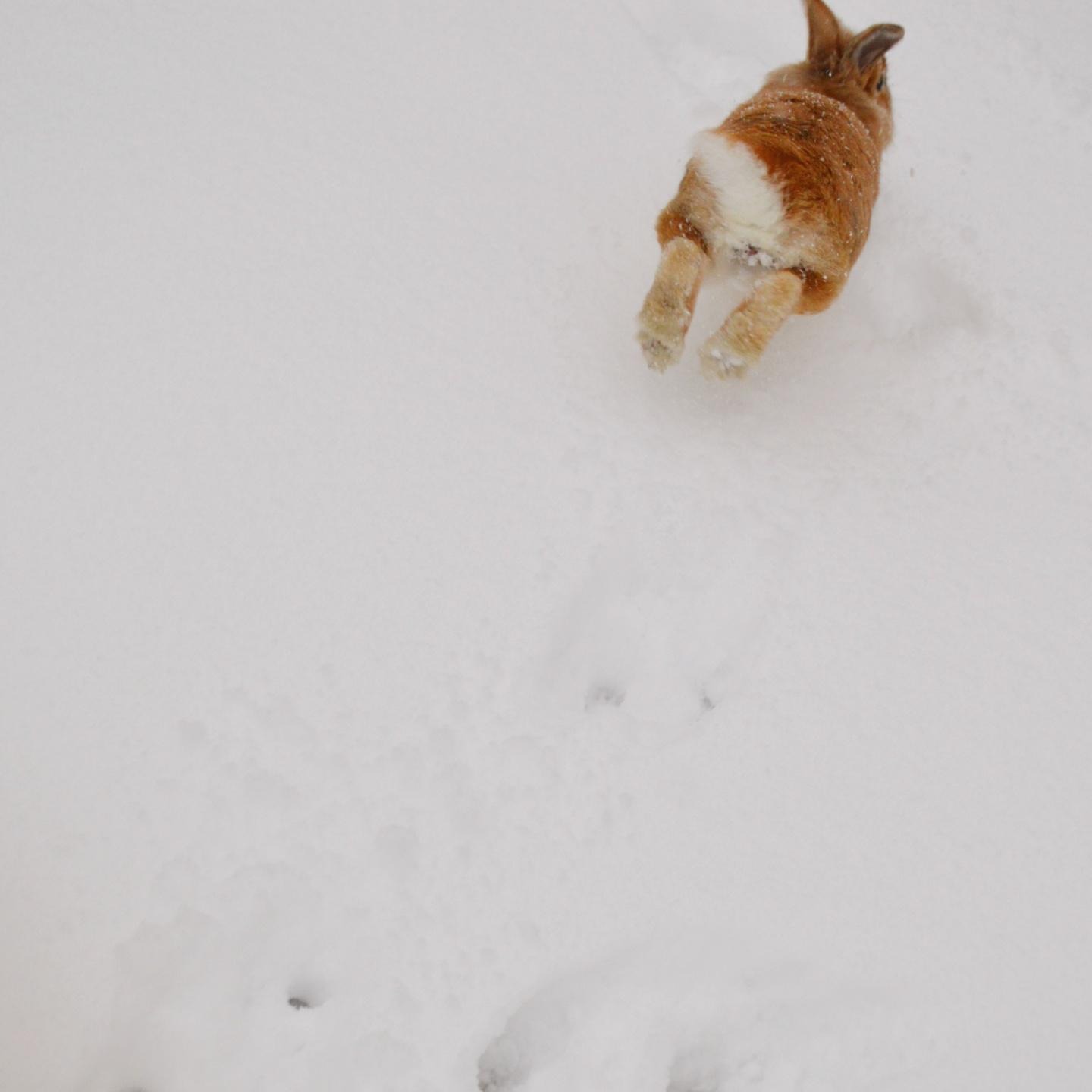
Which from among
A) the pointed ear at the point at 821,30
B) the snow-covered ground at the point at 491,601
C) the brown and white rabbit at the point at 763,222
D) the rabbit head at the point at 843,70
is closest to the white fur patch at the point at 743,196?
the brown and white rabbit at the point at 763,222

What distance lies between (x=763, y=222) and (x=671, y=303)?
248 mm

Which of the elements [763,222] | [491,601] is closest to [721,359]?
[763,222]

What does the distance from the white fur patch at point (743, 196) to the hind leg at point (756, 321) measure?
0.06 meters

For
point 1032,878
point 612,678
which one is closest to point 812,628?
point 612,678

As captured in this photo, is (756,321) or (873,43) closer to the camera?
(756,321)

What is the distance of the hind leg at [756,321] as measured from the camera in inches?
67.5

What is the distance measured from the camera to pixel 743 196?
170 centimetres

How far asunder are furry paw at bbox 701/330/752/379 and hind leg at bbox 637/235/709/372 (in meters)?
0.07

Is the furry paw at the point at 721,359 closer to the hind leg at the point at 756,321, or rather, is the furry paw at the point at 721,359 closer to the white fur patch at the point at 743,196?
the hind leg at the point at 756,321

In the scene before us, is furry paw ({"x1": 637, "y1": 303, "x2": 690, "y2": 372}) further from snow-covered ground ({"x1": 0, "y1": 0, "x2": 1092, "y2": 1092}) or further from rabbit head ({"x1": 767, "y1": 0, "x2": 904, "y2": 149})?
rabbit head ({"x1": 767, "y1": 0, "x2": 904, "y2": 149})

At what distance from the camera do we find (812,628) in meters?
1.62

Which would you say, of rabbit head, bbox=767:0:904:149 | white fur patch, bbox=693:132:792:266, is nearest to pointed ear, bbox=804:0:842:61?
rabbit head, bbox=767:0:904:149

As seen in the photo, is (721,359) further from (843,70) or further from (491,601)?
(843,70)

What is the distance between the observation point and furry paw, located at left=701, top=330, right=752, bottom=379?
1.73m
